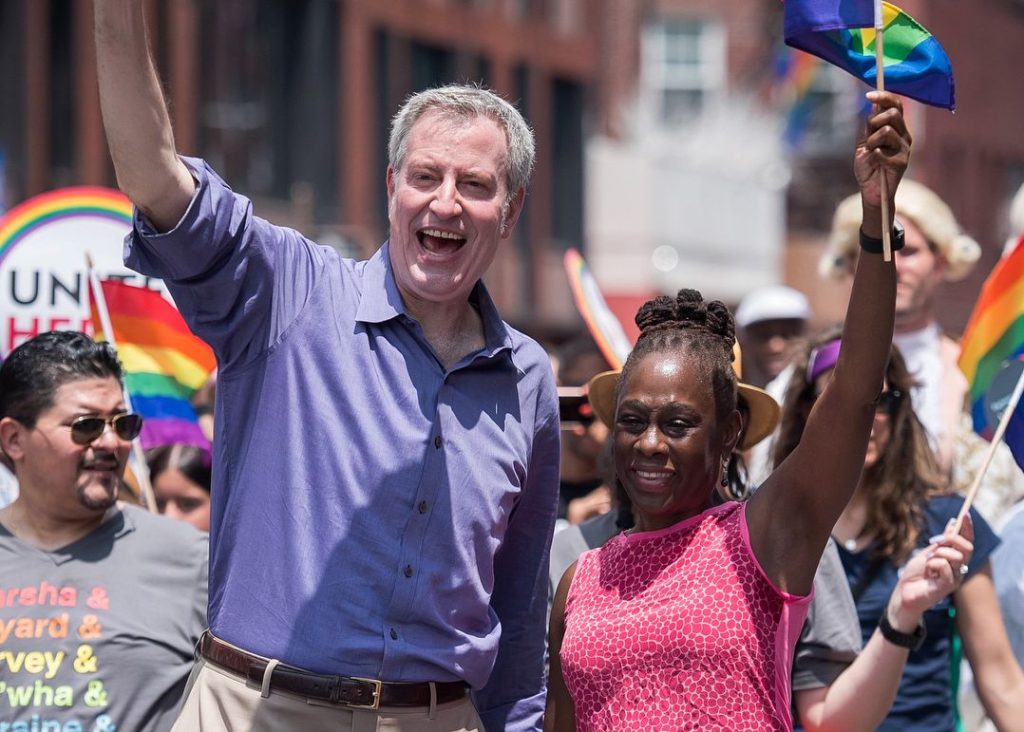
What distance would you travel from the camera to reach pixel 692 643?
3.40m

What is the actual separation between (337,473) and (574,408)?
2.39 m

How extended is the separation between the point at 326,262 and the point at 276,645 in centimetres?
78

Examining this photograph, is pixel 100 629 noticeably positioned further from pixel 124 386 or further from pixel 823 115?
pixel 823 115

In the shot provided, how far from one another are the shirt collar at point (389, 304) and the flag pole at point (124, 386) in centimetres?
146

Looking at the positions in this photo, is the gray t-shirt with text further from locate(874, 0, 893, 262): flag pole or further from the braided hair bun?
locate(874, 0, 893, 262): flag pole

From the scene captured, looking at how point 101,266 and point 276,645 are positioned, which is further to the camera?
point 101,266

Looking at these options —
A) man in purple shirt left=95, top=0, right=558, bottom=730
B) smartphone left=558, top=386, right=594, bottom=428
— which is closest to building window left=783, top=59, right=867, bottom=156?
smartphone left=558, top=386, right=594, bottom=428

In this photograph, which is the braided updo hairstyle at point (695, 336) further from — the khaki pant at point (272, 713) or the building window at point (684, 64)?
the building window at point (684, 64)

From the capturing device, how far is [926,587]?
3957mm

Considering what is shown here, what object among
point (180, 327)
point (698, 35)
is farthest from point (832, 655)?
point (698, 35)

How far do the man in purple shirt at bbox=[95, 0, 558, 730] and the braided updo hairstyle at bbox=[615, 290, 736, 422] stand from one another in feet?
1.06

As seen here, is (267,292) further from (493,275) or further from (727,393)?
(493,275)

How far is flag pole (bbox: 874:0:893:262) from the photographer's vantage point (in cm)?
314

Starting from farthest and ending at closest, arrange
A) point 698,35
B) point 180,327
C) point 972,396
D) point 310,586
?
point 698,35 → point 180,327 → point 972,396 → point 310,586
